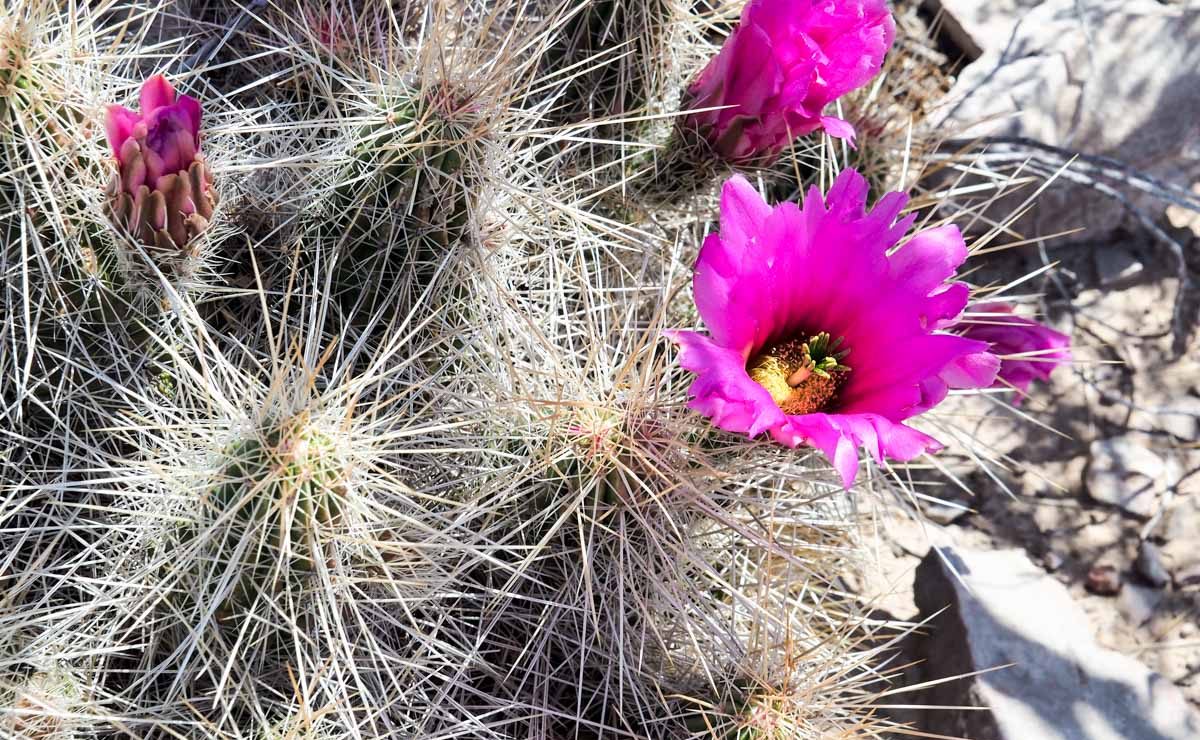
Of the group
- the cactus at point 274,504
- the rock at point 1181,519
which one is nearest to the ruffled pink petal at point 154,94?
the cactus at point 274,504

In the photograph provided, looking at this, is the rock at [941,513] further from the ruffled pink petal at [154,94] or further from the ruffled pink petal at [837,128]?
the ruffled pink petal at [154,94]

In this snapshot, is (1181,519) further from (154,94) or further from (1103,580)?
(154,94)

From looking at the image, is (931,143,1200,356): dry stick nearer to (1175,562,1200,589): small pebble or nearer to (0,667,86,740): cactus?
(1175,562,1200,589): small pebble

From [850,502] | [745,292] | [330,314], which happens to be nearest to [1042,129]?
[850,502]

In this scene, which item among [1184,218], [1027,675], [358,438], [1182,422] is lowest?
[1027,675]

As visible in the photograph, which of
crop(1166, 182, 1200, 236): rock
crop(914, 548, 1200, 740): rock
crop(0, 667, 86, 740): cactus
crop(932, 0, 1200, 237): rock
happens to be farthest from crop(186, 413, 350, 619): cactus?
crop(1166, 182, 1200, 236): rock

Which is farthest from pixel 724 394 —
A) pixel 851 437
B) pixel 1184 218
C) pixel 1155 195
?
pixel 1184 218

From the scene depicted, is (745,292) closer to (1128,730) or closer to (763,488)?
(763,488)
